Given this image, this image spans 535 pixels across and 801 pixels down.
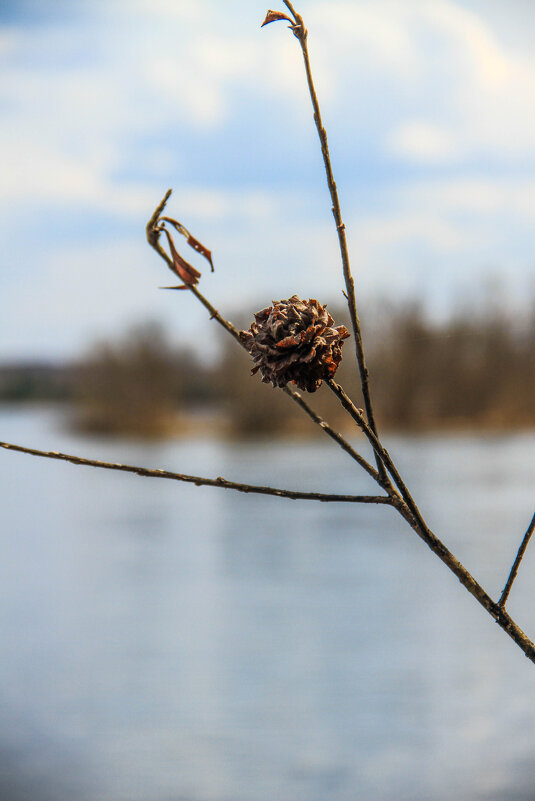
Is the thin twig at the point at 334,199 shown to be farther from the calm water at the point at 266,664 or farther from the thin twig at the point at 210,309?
the calm water at the point at 266,664

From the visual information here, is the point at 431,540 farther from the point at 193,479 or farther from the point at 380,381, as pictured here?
the point at 380,381

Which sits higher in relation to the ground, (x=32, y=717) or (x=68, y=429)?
(x=68, y=429)

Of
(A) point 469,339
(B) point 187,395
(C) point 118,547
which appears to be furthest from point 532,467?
(C) point 118,547

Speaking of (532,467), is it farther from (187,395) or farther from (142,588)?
(142,588)

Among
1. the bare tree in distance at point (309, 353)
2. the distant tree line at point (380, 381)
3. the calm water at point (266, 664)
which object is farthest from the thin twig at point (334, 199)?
the distant tree line at point (380, 381)

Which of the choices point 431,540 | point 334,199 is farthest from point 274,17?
point 431,540

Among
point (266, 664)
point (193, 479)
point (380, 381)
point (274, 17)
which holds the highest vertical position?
point (380, 381)
